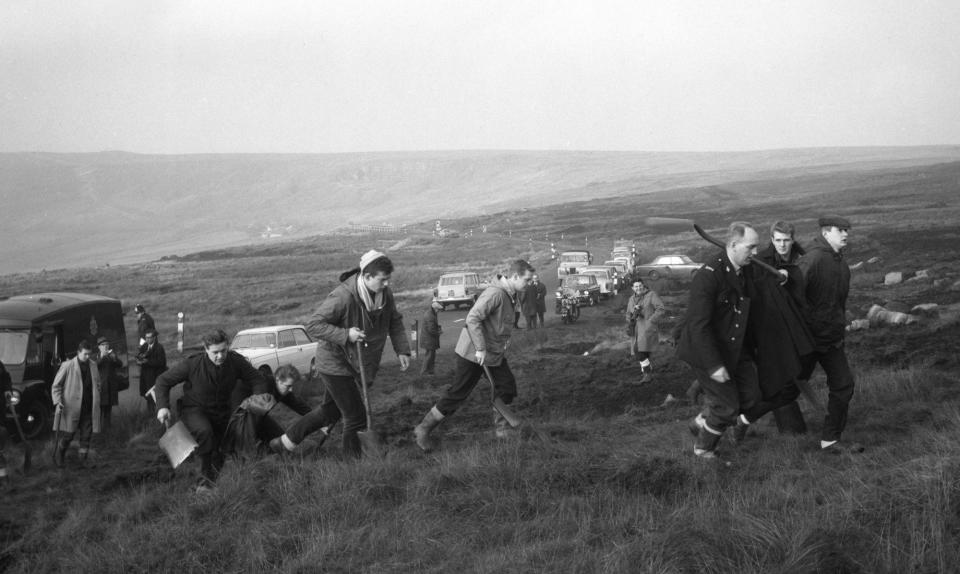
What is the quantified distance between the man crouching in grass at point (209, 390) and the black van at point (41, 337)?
18.7 ft

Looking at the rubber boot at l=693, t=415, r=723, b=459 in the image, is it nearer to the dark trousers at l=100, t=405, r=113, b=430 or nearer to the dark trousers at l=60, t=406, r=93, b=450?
the dark trousers at l=60, t=406, r=93, b=450

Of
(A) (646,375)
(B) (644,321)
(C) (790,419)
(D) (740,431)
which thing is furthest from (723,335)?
(B) (644,321)

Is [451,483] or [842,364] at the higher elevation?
[842,364]

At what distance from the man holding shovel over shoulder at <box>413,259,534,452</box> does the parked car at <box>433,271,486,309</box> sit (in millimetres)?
23938

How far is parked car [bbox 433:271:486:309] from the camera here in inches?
1277

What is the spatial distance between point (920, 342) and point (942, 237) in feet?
110

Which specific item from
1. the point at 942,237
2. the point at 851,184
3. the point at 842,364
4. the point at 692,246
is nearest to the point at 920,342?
the point at 842,364

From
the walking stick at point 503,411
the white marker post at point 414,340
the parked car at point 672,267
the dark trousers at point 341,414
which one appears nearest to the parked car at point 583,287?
the parked car at point 672,267

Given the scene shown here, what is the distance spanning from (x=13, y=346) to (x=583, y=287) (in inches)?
811

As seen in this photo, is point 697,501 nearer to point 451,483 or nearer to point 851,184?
point 451,483

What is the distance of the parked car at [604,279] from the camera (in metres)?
32.5

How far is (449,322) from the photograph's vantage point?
28.8m

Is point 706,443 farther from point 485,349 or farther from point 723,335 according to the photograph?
point 485,349

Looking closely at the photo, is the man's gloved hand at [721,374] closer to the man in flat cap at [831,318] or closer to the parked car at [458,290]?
the man in flat cap at [831,318]
